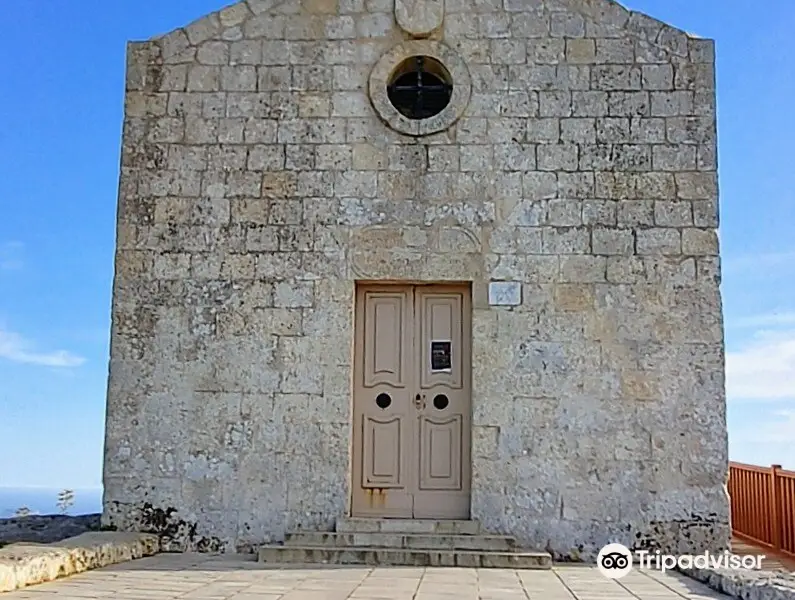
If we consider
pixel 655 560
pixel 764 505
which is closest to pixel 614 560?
pixel 655 560

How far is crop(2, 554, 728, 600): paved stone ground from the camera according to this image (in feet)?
17.0

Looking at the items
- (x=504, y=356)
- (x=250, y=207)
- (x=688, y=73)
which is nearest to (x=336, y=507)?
(x=504, y=356)

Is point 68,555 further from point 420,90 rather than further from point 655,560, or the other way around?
point 420,90

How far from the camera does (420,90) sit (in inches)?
324

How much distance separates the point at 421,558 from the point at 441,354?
70.1 inches

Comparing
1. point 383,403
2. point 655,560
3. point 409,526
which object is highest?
point 383,403

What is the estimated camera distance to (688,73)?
7957 mm

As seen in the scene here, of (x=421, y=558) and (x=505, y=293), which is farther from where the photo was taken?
(x=505, y=293)

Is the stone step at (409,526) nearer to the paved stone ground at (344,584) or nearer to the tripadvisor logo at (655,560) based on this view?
the paved stone ground at (344,584)

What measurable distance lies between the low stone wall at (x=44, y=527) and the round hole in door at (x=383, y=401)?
2.59m

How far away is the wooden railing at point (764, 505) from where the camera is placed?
8.31 m

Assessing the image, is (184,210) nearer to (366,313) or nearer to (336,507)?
(366,313)

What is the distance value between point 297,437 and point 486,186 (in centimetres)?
263

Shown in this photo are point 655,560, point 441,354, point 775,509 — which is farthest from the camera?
point 775,509
